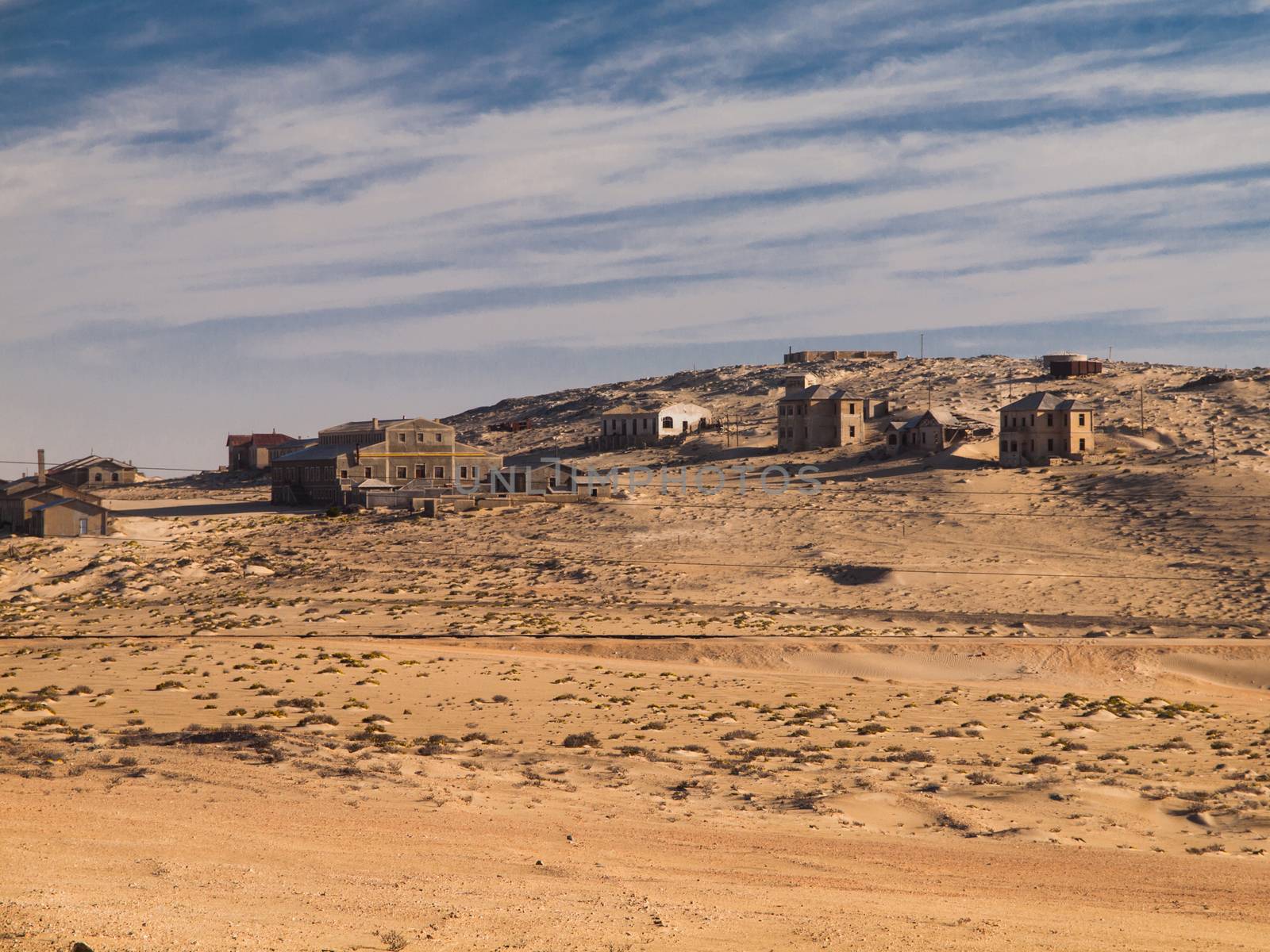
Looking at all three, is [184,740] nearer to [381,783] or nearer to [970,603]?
[381,783]

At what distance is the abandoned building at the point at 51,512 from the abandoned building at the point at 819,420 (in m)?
46.8

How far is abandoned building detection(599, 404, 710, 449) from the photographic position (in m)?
99.6

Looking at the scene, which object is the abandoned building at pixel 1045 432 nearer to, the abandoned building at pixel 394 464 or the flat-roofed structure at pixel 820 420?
the flat-roofed structure at pixel 820 420

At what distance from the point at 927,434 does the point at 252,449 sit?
67.8 m

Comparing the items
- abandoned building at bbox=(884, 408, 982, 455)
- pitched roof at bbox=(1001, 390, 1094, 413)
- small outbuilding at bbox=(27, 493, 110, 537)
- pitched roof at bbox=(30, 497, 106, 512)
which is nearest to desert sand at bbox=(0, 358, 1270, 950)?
small outbuilding at bbox=(27, 493, 110, 537)

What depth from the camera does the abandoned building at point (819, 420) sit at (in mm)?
85250

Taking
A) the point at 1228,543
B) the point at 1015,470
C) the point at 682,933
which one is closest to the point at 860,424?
the point at 1015,470

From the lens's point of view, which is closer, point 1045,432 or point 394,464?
point 1045,432

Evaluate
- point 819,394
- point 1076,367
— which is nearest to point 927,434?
point 819,394

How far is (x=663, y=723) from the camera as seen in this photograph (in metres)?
28.1

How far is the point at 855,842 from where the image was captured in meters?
18.9

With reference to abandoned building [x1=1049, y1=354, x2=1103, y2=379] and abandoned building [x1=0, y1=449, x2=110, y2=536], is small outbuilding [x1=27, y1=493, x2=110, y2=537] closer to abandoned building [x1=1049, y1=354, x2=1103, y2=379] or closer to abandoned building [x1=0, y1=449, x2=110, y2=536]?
abandoned building [x1=0, y1=449, x2=110, y2=536]

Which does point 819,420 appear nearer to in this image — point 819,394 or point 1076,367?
point 819,394

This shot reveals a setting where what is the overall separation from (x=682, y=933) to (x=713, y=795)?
819 cm
